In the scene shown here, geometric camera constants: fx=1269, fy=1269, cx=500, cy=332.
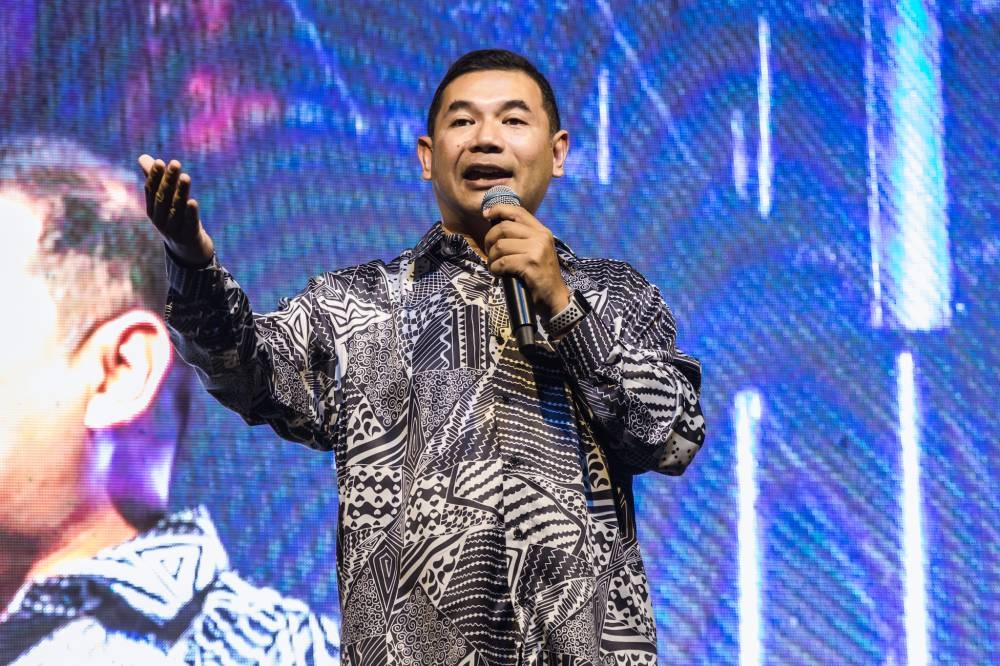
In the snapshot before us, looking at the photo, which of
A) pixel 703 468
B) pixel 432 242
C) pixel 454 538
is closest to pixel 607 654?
pixel 454 538

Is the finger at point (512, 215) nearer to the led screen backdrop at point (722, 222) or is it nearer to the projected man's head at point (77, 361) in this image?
the led screen backdrop at point (722, 222)

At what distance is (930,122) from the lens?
2.89 meters

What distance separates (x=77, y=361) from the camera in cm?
258

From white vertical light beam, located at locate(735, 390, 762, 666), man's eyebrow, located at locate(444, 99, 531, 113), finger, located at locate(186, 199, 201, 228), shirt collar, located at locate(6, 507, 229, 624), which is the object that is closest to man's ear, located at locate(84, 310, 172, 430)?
shirt collar, located at locate(6, 507, 229, 624)

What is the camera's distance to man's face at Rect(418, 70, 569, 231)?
66.6 inches

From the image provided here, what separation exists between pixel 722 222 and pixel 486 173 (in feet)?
3.91

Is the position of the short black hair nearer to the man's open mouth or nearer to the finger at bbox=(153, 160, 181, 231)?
the man's open mouth

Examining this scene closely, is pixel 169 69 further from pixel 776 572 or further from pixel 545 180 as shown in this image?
pixel 776 572

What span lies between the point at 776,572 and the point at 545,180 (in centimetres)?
123

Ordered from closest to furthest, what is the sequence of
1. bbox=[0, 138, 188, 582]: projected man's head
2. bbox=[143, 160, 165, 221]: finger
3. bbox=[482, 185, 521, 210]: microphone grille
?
bbox=[143, 160, 165, 221]: finger
bbox=[482, 185, 521, 210]: microphone grille
bbox=[0, 138, 188, 582]: projected man's head

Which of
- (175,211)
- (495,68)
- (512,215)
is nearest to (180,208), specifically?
(175,211)

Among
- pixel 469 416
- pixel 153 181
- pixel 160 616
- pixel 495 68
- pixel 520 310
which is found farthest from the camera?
pixel 160 616

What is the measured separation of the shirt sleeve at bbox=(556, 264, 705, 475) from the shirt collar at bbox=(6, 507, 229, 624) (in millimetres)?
1181

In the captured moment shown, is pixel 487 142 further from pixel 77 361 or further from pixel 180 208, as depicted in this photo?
pixel 77 361
